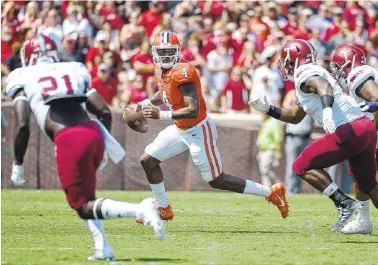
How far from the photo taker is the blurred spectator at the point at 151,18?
58.2 ft

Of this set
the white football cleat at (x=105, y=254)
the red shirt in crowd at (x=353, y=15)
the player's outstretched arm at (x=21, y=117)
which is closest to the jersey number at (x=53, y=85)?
the player's outstretched arm at (x=21, y=117)

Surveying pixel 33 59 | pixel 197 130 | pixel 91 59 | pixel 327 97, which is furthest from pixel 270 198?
pixel 91 59

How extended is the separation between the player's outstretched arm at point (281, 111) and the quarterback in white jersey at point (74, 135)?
2143 mm

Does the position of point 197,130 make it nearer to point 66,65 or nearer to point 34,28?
point 66,65

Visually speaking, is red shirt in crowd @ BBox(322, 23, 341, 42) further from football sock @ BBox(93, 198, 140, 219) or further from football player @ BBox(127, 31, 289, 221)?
football sock @ BBox(93, 198, 140, 219)

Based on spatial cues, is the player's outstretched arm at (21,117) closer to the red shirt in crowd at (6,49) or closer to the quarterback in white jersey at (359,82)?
the quarterback in white jersey at (359,82)

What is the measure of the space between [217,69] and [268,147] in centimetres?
200

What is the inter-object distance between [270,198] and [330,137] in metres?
1.15

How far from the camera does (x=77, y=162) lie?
7.04 meters

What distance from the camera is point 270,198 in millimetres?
9750

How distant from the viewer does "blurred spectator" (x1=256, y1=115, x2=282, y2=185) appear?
1552cm

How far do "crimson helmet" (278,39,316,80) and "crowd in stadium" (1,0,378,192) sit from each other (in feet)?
20.9

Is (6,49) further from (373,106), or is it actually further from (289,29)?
(373,106)

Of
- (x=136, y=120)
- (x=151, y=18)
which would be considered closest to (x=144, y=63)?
(x=151, y=18)
